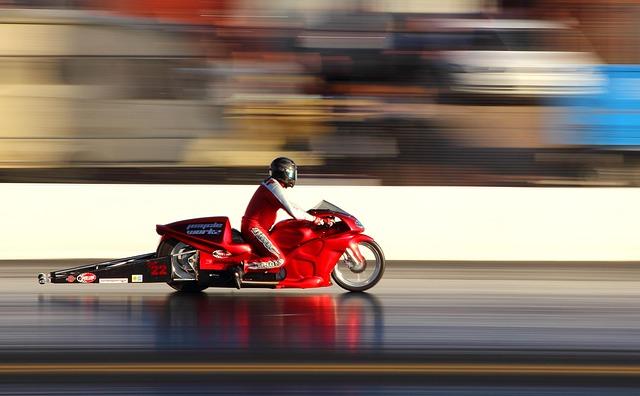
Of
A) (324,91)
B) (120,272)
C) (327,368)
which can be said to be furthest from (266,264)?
(324,91)

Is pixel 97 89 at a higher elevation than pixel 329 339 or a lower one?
higher

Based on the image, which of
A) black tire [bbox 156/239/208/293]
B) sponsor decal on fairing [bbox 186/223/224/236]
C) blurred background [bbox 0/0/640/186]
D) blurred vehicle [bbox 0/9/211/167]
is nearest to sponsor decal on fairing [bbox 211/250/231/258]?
sponsor decal on fairing [bbox 186/223/224/236]

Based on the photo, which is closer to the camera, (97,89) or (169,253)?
(169,253)

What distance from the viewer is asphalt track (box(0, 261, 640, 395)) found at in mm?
7719

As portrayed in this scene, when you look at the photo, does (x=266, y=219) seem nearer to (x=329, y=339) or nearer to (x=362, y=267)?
(x=362, y=267)

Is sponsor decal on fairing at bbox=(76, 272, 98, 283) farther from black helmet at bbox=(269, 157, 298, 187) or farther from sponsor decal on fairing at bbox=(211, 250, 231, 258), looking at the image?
black helmet at bbox=(269, 157, 298, 187)

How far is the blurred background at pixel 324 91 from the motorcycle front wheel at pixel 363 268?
15.5 feet

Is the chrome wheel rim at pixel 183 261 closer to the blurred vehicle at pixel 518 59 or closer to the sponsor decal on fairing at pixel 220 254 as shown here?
the sponsor decal on fairing at pixel 220 254

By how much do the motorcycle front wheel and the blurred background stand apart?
4.72m

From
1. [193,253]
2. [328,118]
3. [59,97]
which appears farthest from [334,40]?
[193,253]

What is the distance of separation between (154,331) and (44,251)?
6.65 metres

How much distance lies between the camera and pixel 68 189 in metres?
16.3

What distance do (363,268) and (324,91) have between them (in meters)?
7.35

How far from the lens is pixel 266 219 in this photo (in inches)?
484
